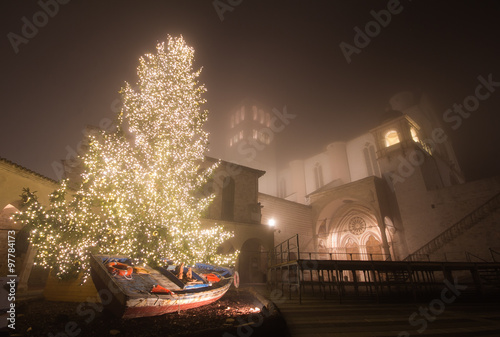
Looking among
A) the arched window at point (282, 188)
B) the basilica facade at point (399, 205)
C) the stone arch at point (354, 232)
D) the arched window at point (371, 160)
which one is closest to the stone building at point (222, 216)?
the basilica facade at point (399, 205)

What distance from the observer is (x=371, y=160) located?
35.1 meters

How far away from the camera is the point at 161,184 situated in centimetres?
1048

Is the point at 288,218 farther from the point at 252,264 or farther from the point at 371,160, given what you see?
the point at 371,160

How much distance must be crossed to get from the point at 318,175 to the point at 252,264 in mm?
26272

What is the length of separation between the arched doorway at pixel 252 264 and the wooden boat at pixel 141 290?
1133 centimetres

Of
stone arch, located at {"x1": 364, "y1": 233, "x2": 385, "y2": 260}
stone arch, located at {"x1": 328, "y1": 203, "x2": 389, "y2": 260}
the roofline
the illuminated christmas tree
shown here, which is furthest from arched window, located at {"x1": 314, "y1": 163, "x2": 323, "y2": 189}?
the roofline

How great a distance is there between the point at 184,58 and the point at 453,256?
2372 cm

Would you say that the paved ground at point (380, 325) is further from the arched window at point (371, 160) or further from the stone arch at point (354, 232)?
the arched window at point (371, 160)

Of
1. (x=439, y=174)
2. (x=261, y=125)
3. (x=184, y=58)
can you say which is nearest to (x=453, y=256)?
(x=439, y=174)

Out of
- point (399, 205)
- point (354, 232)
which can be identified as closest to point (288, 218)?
point (354, 232)

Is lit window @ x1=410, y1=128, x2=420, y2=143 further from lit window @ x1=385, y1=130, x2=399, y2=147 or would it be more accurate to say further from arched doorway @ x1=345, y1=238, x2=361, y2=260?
arched doorway @ x1=345, y1=238, x2=361, y2=260

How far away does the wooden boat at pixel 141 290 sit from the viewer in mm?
4930

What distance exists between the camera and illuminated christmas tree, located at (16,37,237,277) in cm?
836

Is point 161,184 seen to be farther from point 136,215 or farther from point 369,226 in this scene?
point 369,226
